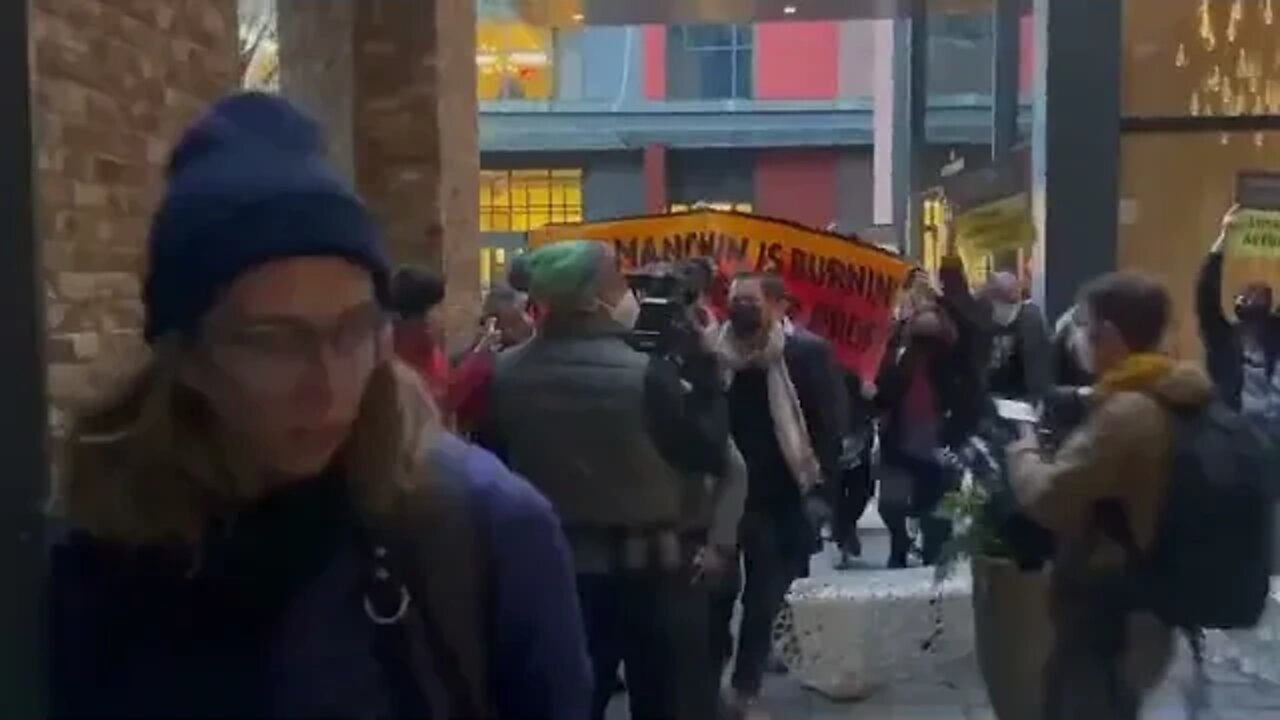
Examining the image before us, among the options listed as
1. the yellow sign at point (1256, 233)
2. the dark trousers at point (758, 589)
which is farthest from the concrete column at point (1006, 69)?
the dark trousers at point (758, 589)

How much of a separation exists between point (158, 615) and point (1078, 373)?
20.0ft

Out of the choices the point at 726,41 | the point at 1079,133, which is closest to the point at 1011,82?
the point at 1079,133

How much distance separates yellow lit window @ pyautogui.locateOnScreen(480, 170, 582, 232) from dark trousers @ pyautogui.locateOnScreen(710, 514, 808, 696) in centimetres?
2568

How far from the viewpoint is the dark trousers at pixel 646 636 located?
5.82 metres

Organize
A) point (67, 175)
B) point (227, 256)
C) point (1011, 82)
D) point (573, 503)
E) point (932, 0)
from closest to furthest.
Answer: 1. point (227, 256)
2. point (67, 175)
3. point (573, 503)
4. point (1011, 82)
5. point (932, 0)

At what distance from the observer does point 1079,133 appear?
425 inches

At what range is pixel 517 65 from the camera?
33625mm

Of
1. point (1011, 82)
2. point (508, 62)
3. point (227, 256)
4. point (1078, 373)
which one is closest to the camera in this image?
point (227, 256)

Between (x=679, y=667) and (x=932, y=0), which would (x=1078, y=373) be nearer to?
(x=679, y=667)

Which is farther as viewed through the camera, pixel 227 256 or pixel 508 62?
pixel 508 62

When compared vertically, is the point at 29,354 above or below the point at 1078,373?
above

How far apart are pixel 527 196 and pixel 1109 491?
28.9 meters

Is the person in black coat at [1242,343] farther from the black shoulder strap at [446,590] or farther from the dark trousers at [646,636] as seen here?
the black shoulder strap at [446,590]

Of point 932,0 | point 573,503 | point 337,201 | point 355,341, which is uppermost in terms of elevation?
point 932,0
